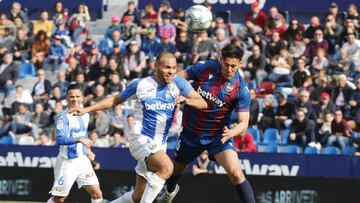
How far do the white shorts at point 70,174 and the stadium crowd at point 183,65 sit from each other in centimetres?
577

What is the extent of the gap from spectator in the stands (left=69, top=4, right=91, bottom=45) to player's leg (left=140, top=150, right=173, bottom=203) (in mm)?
12326

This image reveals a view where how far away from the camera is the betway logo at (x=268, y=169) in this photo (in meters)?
17.5

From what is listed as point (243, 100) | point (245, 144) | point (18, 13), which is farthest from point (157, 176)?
point (18, 13)

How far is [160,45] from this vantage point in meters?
21.6

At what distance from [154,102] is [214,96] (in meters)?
1.03

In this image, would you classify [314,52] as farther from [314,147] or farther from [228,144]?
[228,144]

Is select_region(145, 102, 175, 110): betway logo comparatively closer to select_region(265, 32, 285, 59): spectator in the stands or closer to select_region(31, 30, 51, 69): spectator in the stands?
select_region(265, 32, 285, 59): spectator in the stands

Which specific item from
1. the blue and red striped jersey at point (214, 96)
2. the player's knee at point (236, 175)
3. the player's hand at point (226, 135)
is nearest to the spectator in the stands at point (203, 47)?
the blue and red striped jersey at point (214, 96)

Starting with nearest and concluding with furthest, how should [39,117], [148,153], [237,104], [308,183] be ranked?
[148,153] < [237,104] < [308,183] < [39,117]

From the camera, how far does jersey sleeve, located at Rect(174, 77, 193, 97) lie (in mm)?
11545

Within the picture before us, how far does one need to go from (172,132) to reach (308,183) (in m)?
3.63

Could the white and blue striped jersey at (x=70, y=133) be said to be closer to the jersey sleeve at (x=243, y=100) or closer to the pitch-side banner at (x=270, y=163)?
the jersey sleeve at (x=243, y=100)

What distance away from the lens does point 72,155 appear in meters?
12.7

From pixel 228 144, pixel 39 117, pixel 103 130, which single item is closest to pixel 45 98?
pixel 39 117
